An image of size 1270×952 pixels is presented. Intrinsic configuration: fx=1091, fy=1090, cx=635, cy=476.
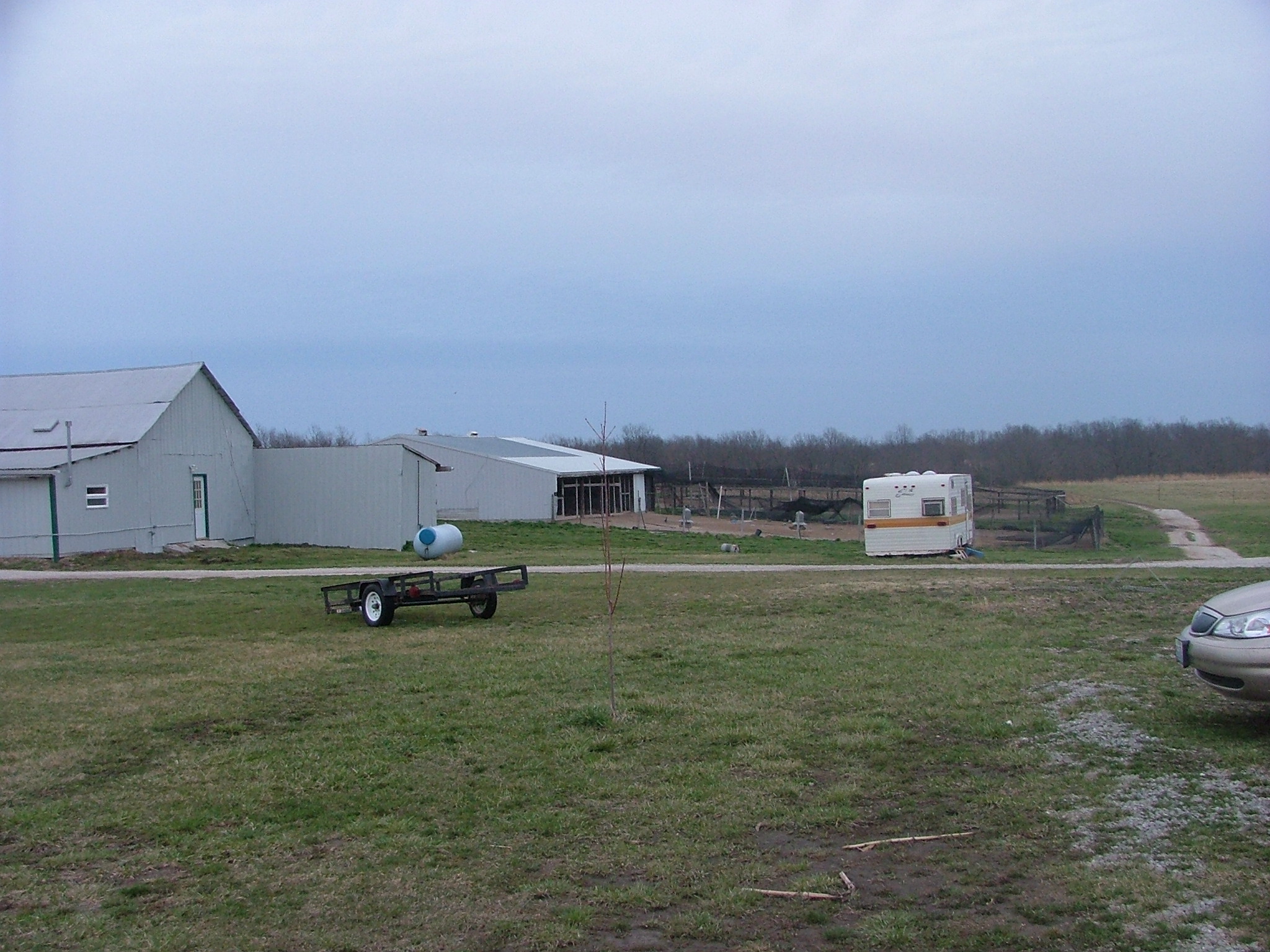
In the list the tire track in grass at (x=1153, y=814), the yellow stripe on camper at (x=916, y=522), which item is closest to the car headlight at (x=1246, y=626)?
the tire track in grass at (x=1153, y=814)

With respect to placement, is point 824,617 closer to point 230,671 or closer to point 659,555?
point 230,671

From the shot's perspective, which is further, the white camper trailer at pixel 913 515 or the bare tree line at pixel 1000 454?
the bare tree line at pixel 1000 454

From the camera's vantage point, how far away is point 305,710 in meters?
8.66

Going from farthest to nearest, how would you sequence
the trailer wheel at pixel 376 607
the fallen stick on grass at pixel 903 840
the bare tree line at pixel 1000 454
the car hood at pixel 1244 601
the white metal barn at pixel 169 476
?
the bare tree line at pixel 1000 454
the white metal barn at pixel 169 476
the trailer wheel at pixel 376 607
the car hood at pixel 1244 601
the fallen stick on grass at pixel 903 840

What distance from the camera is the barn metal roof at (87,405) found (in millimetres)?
30031

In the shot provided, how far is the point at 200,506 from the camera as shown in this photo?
3212 centimetres

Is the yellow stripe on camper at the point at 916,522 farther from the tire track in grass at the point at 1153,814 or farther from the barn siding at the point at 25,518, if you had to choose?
the barn siding at the point at 25,518

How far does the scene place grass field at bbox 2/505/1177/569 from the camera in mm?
25562

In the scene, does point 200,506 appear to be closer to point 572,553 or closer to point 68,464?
point 68,464

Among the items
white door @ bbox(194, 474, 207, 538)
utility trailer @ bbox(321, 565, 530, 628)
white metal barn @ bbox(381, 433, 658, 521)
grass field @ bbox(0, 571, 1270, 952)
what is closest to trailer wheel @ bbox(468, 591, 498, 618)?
utility trailer @ bbox(321, 565, 530, 628)

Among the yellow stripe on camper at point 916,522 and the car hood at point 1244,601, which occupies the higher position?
the car hood at point 1244,601

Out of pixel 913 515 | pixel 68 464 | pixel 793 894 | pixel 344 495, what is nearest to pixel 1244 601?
pixel 793 894

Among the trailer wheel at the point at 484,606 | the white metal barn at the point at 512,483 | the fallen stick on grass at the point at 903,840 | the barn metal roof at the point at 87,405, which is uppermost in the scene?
the barn metal roof at the point at 87,405

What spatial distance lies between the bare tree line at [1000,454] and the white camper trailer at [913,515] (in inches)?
1628
